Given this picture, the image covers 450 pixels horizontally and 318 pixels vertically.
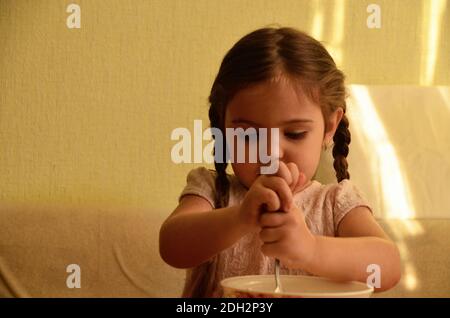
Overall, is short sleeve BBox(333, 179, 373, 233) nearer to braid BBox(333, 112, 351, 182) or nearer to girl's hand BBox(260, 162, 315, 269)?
braid BBox(333, 112, 351, 182)

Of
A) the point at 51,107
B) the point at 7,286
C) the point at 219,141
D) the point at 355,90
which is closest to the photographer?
the point at 219,141

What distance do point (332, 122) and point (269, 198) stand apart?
36cm

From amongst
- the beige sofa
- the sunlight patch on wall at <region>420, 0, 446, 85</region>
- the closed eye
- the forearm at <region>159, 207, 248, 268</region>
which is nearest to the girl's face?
the closed eye

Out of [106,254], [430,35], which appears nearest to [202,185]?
[106,254]

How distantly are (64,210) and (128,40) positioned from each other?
0.40m

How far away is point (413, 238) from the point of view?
1344mm

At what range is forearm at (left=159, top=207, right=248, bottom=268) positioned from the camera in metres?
0.70

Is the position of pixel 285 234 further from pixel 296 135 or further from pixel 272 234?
pixel 296 135

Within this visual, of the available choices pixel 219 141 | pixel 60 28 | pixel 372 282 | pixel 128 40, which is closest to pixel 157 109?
pixel 128 40

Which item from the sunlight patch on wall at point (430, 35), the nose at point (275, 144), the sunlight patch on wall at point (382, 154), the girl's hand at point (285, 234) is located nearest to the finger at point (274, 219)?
the girl's hand at point (285, 234)

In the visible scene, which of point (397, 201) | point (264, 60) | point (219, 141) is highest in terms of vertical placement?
point (264, 60)

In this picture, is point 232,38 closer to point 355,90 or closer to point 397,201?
point 355,90

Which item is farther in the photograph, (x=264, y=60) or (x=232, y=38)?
(x=232, y=38)
